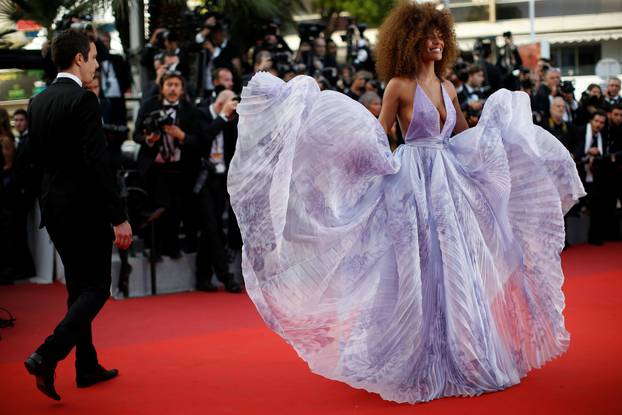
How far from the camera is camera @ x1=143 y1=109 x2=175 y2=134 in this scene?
25.8ft

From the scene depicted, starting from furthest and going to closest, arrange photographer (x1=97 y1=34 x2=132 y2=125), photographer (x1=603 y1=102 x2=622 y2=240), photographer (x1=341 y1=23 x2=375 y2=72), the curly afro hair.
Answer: photographer (x1=341 y1=23 x2=375 y2=72) < photographer (x1=603 y1=102 x2=622 y2=240) < photographer (x1=97 y1=34 x2=132 y2=125) < the curly afro hair

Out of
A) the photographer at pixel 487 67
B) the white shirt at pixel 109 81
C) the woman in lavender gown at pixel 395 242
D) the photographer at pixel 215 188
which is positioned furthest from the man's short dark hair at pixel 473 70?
the woman in lavender gown at pixel 395 242

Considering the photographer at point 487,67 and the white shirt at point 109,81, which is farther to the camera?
the photographer at point 487,67

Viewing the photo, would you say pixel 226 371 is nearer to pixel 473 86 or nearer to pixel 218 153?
pixel 218 153

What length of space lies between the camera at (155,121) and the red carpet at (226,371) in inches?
56.1

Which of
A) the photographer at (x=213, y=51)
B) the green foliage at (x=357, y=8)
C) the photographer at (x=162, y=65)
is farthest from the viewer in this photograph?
the green foliage at (x=357, y=8)

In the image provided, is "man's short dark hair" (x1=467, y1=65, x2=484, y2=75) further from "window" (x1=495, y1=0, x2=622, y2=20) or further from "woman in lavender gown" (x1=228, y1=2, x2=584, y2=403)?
"window" (x1=495, y1=0, x2=622, y2=20)

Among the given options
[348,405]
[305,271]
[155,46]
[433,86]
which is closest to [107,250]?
[305,271]

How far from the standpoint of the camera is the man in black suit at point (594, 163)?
1121cm

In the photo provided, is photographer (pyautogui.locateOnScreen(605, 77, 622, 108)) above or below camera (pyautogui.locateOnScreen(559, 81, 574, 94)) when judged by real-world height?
below

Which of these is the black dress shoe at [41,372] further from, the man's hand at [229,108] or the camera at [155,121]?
the man's hand at [229,108]

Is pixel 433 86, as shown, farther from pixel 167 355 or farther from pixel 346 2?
pixel 346 2

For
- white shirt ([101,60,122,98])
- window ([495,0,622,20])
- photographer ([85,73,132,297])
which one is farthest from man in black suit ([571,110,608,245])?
window ([495,0,622,20])

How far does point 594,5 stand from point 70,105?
29833 mm
